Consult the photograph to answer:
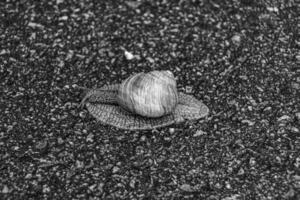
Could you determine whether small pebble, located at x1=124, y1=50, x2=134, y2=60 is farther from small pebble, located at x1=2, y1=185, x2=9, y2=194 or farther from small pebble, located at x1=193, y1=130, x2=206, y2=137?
small pebble, located at x1=2, y1=185, x2=9, y2=194

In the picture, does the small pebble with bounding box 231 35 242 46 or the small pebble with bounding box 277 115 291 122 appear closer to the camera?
the small pebble with bounding box 277 115 291 122

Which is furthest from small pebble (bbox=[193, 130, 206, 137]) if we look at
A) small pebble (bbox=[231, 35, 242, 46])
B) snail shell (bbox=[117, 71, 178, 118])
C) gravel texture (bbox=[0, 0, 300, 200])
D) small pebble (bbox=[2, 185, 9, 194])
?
small pebble (bbox=[2, 185, 9, 194])

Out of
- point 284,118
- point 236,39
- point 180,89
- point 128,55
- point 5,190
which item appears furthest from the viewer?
point 236,39

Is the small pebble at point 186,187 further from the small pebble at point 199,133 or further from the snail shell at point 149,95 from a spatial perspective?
the snail shell at point 149,95

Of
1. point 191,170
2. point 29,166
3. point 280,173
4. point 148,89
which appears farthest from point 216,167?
point 29,166

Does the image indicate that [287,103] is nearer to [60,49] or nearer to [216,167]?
[216,167]

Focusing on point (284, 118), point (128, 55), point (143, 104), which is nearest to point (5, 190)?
point (143, 104)

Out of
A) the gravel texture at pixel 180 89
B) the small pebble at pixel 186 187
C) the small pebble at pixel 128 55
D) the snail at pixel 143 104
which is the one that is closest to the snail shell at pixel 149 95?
the snail at pixel 143 104

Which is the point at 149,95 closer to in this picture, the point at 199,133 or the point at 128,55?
the point at 199,133
